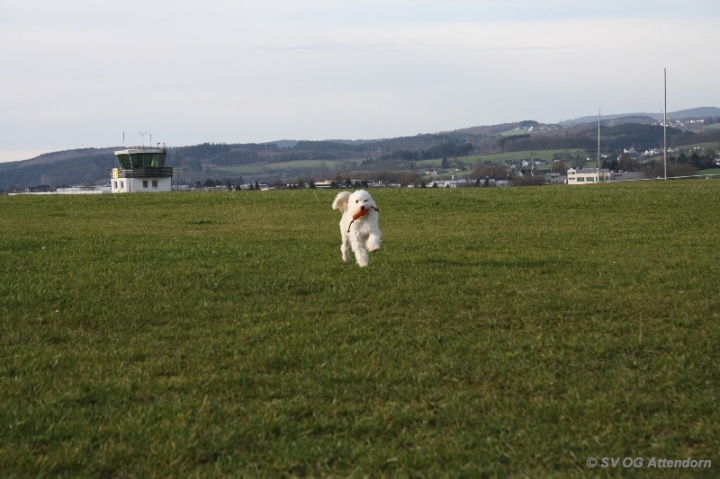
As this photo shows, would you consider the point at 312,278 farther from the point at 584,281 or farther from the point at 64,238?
the point at 64,238

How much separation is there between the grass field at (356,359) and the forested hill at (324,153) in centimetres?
10681

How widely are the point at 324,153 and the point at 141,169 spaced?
99977 millimetres

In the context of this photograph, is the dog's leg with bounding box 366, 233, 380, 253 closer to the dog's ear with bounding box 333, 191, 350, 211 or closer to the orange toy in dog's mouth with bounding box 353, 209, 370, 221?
the orange toy in dog's mouth with bounding box 353, 209, 370, 221

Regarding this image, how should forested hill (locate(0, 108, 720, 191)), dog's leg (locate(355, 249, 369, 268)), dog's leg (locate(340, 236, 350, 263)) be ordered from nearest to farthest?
dog's leg (locate(355, 249, 369, 268))
dog's leg (locate(340, 236, 350, 263))
forested hill (locate(0, 108, 720, 191))

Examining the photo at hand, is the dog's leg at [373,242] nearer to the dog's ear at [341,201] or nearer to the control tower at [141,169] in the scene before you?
the dog's ear at [341,201]

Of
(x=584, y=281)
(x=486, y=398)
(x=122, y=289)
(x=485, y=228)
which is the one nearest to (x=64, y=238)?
(x=122, y=289)

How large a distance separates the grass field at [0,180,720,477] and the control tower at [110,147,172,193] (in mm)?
65051

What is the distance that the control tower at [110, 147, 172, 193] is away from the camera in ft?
269

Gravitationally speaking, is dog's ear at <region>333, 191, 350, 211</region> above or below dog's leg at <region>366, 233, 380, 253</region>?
above

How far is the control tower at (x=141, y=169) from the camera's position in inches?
3223

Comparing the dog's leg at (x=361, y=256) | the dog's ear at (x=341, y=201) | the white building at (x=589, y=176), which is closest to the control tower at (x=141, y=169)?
the white building at (x=589, y=176)

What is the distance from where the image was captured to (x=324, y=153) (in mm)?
180750

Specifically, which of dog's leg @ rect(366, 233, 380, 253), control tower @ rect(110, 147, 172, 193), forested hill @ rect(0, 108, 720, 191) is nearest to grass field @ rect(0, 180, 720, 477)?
dog's leg @ rect(366, 233, 380, 253)

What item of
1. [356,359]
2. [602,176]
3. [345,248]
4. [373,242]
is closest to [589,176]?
[602,176]
